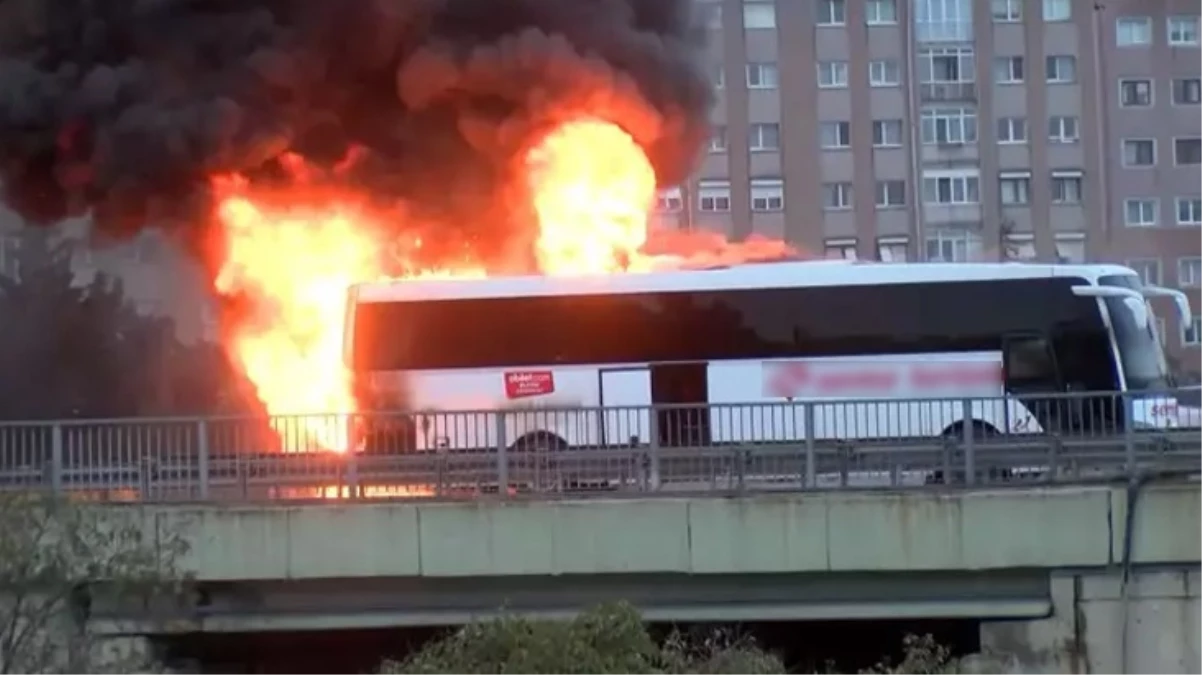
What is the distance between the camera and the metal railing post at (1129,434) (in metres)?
16.3

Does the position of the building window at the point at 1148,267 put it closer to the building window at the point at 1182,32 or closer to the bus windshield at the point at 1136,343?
the building window at the point at 1182,32

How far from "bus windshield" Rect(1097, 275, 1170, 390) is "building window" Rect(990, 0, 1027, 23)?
36.2 metres

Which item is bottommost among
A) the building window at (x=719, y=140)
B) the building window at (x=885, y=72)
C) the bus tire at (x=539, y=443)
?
the bus tire at (x=539, y=443)

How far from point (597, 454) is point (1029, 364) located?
872 centimetres

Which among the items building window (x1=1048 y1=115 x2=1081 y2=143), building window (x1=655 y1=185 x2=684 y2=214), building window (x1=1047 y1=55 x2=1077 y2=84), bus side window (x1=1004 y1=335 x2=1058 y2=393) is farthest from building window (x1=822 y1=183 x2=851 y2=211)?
bus side window (x1=1004 y1=335 x2=1058 y2=393)

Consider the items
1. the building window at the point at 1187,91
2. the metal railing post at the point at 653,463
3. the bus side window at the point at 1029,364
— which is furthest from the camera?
the building window at the point at 1187,91

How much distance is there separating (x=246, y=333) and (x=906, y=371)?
39.2ft

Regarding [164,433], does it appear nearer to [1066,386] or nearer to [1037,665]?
[1037,665]

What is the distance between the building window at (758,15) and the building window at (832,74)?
211cm

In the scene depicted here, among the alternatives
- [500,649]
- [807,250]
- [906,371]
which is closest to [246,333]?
[906,371]

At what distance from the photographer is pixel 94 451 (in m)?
17.4

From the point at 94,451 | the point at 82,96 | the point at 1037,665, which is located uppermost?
the point at 82,96

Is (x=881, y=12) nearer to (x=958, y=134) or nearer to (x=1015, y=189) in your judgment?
(x=958, y=134)

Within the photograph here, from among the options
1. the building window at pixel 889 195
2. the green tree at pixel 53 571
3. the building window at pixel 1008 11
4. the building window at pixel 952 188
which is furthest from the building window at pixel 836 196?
the green tree at pixel 53 571
